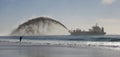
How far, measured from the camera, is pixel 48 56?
24.4 meters

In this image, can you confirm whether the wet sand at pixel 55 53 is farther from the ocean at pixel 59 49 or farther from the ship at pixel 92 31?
the ship at pixel 92 31

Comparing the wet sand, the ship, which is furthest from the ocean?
Result: the ship

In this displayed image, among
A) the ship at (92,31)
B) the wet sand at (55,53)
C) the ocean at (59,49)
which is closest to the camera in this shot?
the wet sand at (55,53)

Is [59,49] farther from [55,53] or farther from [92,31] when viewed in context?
[92,31]

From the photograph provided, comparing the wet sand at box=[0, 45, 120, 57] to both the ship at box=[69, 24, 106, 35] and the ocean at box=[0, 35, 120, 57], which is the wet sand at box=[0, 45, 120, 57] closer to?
the ocean at box=[0, 35, 120, 57]

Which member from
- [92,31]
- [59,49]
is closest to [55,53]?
[59,49]

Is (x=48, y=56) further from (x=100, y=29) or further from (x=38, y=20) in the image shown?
(x=100, y=29)

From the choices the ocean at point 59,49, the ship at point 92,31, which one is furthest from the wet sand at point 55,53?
the ship at point 92,31

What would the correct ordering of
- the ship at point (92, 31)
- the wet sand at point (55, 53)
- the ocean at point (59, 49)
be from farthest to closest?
1. the ship at point (92, 31)
2. the ocean at point (59, 49)
3. the wet sand at point (55, 53)

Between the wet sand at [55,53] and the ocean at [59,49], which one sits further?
the ocean at [59,49]

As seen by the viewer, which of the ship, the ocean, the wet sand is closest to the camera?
the wet sand

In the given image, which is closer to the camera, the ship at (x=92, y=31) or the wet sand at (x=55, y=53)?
the wet sand at (x=55, y=53)

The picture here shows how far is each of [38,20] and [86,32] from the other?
130 m

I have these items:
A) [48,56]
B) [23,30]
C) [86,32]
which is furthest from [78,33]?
[48,56]
